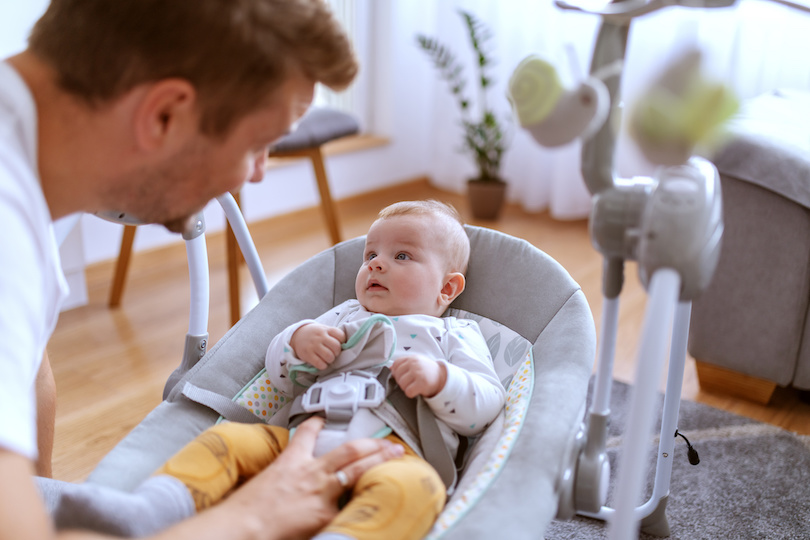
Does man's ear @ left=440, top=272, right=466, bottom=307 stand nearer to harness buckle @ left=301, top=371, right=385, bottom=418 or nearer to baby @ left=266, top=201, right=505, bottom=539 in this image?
baby @ left=266, top=201, right=505, bottom=539

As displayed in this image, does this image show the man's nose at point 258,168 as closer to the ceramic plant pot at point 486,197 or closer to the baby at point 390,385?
the baby at point 390,385

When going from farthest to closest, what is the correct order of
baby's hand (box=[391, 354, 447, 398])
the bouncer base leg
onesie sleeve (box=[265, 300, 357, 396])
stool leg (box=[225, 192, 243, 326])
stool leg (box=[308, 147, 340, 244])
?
stool leg (box=[308, 147, 340, 244])
stool leg (box=[225, 192, 243, 326])
the bouncer base leg
onesie sleeve (box=[265, 300, 357, 396])
baby's hand (box=[391, 354, 447, 398])

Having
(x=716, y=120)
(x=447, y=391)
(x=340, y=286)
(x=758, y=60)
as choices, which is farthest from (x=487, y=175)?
(x=716, y=120)

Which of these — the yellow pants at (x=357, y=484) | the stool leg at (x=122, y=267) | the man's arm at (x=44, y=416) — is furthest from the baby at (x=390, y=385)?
the stool leg at (x=122, y=267)

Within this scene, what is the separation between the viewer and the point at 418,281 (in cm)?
127

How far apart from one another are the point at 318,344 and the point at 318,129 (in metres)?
1.47

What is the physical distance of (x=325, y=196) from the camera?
8.86ft

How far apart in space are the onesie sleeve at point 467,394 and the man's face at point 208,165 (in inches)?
16.9

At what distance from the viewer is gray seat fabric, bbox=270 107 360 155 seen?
7.80 ft

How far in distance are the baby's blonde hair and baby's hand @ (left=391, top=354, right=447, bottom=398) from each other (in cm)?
31

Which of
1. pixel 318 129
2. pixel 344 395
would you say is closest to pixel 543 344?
pixel 344 395

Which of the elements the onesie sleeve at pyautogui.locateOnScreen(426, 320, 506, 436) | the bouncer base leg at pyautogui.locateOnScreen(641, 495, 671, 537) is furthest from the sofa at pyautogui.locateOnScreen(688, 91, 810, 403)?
the onesie sleeve at pyautogui.locateOnScreen(426, 320, 506, 436)

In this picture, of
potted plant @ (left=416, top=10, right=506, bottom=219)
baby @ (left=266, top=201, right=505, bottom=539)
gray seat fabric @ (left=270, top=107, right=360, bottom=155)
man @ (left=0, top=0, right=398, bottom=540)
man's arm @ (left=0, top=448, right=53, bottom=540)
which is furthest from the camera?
potted plant @ (left=416, top=10, right=506, bottom=219)

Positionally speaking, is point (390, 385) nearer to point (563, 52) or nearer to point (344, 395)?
point (344, 395)
